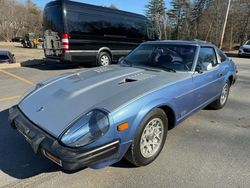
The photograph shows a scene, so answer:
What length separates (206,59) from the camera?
14.7 ft

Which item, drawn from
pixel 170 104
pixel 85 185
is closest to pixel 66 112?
pixel 85 185

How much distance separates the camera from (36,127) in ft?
8.73

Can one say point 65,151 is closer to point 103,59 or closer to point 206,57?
point 206,57

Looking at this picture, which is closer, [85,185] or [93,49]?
[85,185]

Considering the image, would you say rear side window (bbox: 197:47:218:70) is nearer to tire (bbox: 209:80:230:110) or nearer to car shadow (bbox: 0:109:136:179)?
tire (bbox: 209:80:230:110)

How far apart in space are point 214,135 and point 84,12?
741 cm

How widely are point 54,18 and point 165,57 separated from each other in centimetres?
628

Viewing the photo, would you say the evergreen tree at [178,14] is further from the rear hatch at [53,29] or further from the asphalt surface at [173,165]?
the asphalt surface at [173,165]

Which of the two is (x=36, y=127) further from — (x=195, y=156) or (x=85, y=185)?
(x=195, y=156)

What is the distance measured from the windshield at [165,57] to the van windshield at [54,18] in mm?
5245

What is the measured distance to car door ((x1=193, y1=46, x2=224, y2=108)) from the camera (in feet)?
12.8

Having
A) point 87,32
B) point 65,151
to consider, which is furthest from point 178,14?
point 65,151

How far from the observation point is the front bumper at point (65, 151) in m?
2.29

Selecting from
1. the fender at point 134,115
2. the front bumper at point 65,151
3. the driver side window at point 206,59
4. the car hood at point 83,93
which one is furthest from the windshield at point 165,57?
the front bumper at point 65,151
